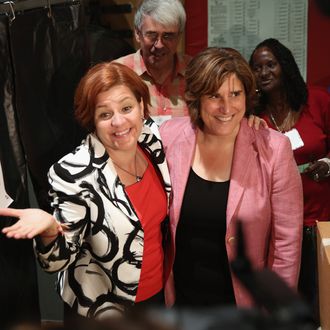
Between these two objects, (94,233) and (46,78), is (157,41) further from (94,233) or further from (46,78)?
(94,233)

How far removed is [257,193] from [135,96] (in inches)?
21.6

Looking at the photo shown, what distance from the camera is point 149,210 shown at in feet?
5.72

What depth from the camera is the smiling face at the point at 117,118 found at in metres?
1.62

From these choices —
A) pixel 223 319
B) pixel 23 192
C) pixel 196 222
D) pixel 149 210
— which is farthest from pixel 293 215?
pixel 223 319

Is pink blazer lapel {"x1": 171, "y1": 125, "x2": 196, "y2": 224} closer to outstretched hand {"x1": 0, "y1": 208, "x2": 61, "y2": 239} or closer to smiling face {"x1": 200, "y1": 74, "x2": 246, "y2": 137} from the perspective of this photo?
smiling face {"x1": 200, "y1": 74, "x2": 246, "y2": 137}

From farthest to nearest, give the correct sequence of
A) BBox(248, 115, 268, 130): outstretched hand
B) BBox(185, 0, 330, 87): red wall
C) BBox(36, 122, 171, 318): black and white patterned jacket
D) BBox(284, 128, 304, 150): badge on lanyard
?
BBox(185, 0, 330, 87): red wall
BBox(284, 128, 304, 150): badge on lanyard
BBox(248, 115, 268, 130): outstretched hand
BBox(36, 122, 171, 318): black and white patterned jacket

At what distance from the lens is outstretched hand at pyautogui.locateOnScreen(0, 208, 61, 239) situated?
1204mm

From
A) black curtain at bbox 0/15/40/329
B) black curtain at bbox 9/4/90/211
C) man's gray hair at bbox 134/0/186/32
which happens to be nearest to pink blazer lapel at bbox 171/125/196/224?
black curtain at bbox 9/4/90/211

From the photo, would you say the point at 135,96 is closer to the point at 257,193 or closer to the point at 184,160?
the point at 184,160

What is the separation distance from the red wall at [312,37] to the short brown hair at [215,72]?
1.27m

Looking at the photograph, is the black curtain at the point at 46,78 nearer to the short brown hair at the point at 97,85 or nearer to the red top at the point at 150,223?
the short brown hair at the point at 97,85

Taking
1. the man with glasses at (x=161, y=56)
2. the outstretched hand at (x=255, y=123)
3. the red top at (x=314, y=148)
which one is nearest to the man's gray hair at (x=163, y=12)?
the man with glasses at (x=161, y=56)

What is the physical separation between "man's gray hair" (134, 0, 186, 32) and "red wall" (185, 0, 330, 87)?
0.61 m

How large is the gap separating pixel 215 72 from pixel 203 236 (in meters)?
0.56
